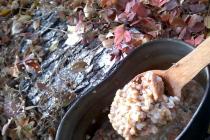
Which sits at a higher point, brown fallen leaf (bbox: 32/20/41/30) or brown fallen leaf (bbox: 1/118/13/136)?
brown fallen leaf (bbox: 32/20/41/30)

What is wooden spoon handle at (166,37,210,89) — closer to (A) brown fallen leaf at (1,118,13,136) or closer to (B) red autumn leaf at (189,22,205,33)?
(B) red autumn leaf at (189,22,205,33)

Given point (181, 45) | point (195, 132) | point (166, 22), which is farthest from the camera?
point (166, 22)

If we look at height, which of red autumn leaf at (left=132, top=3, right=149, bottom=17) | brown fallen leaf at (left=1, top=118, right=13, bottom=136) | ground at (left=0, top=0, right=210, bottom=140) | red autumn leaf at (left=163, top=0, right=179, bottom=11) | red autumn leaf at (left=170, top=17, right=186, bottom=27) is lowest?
brown fallen leaf at (left=1, top=118, right=13, bottom=136)

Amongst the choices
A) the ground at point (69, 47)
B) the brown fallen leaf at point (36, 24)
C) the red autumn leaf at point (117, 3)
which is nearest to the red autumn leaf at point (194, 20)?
the ground at point (69, 47)

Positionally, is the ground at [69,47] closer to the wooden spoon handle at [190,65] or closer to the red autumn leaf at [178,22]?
the red autumn leaf at [178,22]

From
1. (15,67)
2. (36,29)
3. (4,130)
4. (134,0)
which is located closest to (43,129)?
(4,130)

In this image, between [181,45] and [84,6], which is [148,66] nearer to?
[181,45]

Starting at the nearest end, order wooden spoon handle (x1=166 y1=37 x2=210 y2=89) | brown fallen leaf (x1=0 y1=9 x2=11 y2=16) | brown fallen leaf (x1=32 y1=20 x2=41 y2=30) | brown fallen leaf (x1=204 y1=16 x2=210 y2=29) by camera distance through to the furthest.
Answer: wooden spoon handle (x1=166 y1=37 x2=210 y2=89) → brown fallen leaf (x1=204 y1=16 x2=210 y2=29) → brown fallen leaf (x1=32 y1=20 x2=41 y2=30) → brown fallen leaf (x1=0 y1=9 x2=11 y2=16)

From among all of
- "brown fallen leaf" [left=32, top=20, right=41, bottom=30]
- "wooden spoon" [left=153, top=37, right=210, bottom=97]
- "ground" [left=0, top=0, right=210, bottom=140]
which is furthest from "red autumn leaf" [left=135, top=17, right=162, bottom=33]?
"brown fallen leaf" [left=32, top=20, right=41, bottom=30]
